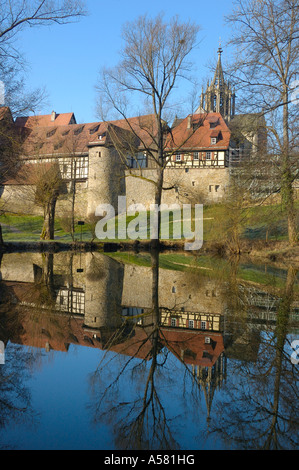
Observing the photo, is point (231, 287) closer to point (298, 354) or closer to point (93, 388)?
point (298, 354)

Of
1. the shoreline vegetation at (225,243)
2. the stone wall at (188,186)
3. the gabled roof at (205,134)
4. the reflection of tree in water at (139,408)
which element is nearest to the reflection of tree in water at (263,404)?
the reflection of tree in water at (139,408)

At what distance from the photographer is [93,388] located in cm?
328

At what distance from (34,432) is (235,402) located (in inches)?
53.4

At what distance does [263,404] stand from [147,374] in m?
0.95

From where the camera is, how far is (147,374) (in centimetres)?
356

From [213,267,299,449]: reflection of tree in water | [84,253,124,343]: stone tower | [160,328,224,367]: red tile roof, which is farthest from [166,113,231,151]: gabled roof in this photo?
[213,267,299,449]: reflection of tree in water

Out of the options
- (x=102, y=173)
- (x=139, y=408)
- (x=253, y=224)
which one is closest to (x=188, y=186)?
(x=102, y=173)

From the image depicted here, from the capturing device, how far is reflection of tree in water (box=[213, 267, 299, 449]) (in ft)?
8.47

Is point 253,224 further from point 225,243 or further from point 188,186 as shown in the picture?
point 188,186

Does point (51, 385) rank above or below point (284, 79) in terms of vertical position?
below

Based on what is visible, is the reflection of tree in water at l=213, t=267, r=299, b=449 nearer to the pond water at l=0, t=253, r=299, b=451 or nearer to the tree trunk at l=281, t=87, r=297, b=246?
the pond water at l=0, t=253, r=299, b=451

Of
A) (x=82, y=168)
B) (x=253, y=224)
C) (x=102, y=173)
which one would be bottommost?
(x=253, y=224)

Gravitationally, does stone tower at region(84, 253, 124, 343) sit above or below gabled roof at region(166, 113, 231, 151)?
below

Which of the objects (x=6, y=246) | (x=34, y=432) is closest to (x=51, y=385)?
(x=34, y=432)
